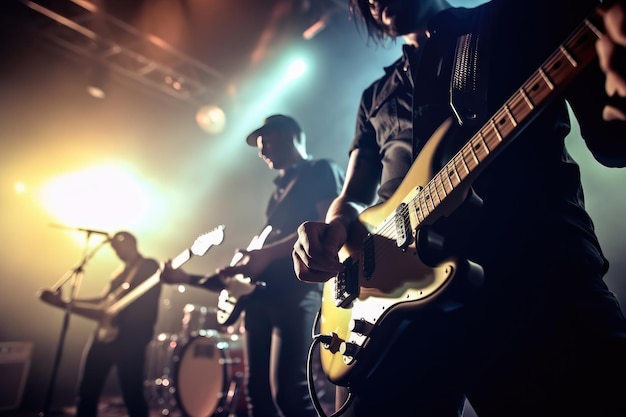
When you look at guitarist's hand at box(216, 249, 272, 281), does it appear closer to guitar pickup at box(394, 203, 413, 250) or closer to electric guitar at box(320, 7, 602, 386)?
electric guitar at box(320, 7, 602, 386)

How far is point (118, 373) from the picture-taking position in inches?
191

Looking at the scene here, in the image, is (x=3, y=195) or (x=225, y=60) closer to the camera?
(x=3, y=195)

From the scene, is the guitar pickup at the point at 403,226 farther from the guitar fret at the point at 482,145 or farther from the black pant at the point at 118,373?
the black pant at the point at 118,373

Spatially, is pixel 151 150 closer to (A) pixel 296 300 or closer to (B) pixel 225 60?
(B) pixel 225 60

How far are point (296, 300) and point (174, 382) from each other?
140 inches

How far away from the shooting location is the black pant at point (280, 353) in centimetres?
245

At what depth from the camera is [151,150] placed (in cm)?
952

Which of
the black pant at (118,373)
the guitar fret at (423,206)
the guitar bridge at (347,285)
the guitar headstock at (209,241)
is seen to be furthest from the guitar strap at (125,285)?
the guitar fret at (423,206)

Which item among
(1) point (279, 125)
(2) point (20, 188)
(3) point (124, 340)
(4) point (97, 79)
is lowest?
(3) point (124, 340)

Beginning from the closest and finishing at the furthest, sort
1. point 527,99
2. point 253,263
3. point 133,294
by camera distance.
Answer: point 527,99 < point 253,263 < point 133,294

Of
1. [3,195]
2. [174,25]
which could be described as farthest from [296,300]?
[3,195]

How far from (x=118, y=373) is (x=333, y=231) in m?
4.56

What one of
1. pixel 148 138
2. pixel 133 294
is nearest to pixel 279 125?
pixel 133 294

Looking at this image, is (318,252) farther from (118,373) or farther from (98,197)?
(98,197)
